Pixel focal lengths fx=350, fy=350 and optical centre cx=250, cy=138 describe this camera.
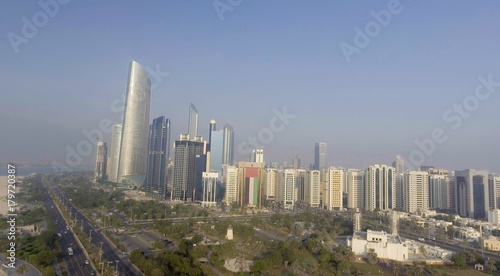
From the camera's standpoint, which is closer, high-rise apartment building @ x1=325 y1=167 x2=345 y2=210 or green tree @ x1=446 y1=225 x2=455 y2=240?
green tree @ x1=446 y1=225 x2=455 y2=240

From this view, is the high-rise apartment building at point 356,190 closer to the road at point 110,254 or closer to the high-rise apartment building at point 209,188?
the high-rise apartment building at point 209,188

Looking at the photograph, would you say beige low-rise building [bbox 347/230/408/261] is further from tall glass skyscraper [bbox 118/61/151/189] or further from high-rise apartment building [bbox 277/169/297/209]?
tall glass skyscraper [bbox 118/61/151/189]

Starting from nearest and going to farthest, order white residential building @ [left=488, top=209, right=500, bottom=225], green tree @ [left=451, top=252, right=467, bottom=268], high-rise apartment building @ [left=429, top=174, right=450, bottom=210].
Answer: green tree @ [left=451, top=252, right=467, bottom=268] < white residential building @ [left=488, top=209, right=500, bottom=225] < high-rise apartment building @ [left=429, top=174, right=450, bottom=210]

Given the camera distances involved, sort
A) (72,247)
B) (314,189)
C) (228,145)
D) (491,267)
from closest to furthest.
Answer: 1. (491,267)
2. (72,247)
3. (314,189)
4. (228,145)

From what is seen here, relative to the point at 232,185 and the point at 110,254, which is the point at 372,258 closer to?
the point at 110,254

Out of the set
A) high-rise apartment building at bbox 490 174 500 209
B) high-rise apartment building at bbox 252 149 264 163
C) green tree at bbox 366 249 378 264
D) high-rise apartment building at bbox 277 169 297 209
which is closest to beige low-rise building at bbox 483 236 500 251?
green tree at bbox 366 249 378 264

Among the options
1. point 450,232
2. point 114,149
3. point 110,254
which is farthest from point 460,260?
point 114,149

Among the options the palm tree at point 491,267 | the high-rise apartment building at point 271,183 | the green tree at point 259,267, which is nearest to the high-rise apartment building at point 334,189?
the high-rise apartment building at point 271,183
